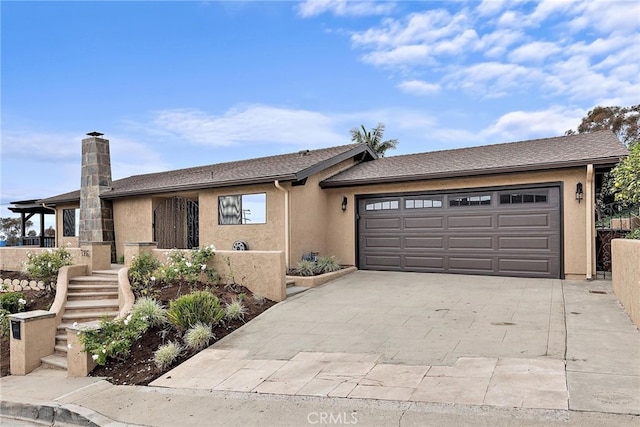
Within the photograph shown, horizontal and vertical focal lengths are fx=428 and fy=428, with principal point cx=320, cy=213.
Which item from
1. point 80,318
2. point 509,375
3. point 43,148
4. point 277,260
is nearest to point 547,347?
point 509,375

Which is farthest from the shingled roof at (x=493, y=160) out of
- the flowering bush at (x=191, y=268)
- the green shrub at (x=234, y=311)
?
the green shrub at (x=234, y=311)

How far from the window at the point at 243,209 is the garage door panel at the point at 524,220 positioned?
658 cm

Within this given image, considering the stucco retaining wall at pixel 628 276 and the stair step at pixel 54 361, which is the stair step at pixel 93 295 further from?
the stucco retaining wall at pixel 628 276

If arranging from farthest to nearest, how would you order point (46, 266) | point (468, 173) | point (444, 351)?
point (46, 266) < point (468, 173) < point (444, 351)

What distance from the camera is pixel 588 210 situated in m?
10.0

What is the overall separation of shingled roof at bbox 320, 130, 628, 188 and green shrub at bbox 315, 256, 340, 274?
95.2 inches

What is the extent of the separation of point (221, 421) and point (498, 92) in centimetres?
1522

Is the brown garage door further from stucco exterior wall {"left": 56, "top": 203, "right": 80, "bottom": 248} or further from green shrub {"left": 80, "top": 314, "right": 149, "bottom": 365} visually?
stucco exterior wall {"left": 56, "top": 203, "right": 80, "bottom": 248}

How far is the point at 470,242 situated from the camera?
1155cm

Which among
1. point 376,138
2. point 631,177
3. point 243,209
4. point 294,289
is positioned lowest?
point 294,289

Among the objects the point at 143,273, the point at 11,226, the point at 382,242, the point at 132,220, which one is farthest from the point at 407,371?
the point at 11,226

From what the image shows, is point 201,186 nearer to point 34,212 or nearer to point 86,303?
point 86,303

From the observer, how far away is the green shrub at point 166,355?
6.29 meters

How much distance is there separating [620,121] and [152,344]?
28.7 metres
